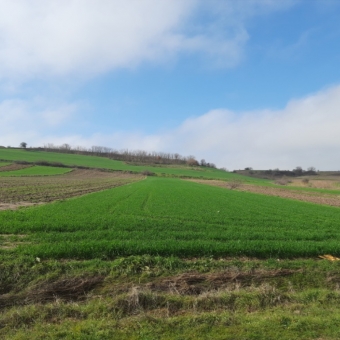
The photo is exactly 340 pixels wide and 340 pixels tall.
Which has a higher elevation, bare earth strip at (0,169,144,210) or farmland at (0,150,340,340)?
farmland at (0,150,340,340)

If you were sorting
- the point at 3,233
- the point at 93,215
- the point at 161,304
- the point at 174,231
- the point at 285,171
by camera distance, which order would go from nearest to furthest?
the point at 161,304, the point at 3,233, the point at 174,231, the point at 93,215, the point at 285,171

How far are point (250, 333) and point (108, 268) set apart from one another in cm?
535

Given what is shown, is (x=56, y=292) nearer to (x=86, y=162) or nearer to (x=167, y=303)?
(x=167, y=303)

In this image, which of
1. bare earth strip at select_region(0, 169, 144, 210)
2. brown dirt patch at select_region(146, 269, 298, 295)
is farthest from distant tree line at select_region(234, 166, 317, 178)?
brown dirt patch at select_region(146, 269, 298, 295)

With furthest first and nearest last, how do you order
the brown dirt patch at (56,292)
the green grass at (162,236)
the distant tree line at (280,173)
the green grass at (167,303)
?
the distant tree line at (280,173)
the green grass at (162,236)
the brown dirt patch at (56,292)
the green grass at (167,303)

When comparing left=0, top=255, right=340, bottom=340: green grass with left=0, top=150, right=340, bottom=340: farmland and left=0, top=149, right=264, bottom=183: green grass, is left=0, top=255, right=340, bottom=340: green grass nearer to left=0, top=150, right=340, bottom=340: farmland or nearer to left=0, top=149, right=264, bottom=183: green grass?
left=0, top=150, right=340, bottom=340: farmland

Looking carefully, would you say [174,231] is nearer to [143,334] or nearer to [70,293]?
[70,293]

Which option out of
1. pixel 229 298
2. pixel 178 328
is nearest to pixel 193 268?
pixel 229 298

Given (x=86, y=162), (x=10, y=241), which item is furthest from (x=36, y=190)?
(x=86, y=162)

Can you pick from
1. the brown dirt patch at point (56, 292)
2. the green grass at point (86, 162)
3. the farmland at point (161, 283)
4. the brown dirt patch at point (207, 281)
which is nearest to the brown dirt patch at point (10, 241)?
the farmland at point (161, 283)

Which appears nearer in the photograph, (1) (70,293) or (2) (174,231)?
(1) (70,293)

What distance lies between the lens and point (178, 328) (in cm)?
653

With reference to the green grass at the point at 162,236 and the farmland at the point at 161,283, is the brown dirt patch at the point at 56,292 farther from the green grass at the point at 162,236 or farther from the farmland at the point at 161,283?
the green grass at the point at 162,236

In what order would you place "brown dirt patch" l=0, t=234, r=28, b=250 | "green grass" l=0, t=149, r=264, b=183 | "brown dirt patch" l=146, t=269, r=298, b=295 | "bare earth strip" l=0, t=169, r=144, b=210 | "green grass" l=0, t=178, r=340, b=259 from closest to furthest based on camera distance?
"brown dirt patch" l=146, t=269, r=298, b=295 < "green grass" l=0, t=178, r=340, b=259 < "brown dirt patch" l=0, t=234, r=28, b=250 < "bare earth strip" l=0, t=169, r=144, b=210 < "green grass" l=0, t=149, r=264, b=183
